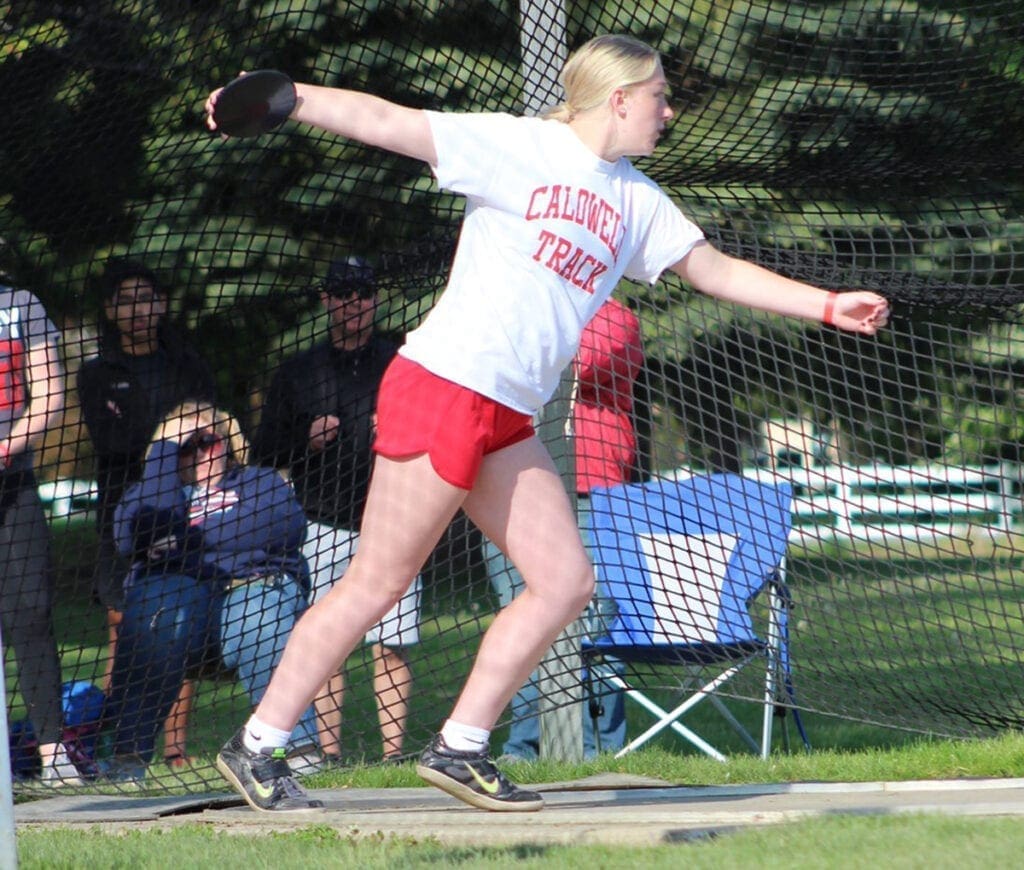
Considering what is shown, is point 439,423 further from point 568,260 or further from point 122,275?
Answer: point 122,275

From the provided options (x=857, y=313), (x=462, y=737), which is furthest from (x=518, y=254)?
(x=462, y=737)

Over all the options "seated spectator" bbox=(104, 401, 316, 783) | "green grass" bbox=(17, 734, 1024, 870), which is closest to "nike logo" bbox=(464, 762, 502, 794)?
"green grass" bbox=(17, 734, 1024, 870)

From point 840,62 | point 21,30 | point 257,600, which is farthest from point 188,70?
point 840,62

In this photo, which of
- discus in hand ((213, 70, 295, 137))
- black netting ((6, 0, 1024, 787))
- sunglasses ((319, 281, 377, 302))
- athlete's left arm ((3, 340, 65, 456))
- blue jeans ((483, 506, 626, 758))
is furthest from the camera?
blue jeans ((483, 506, 626, 758))

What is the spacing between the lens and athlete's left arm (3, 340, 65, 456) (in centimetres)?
472

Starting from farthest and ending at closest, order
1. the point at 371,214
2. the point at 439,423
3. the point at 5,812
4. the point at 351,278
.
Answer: the point at 371,214 < the point at 351,278 < the point at 439,423 < the point at 5,812

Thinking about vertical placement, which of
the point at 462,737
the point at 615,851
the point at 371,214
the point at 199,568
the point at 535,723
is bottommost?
the point at 615,851

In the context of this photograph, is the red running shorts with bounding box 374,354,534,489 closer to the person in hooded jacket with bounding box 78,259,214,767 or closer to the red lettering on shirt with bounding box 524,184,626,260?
the red lettering on shirt with bounding box 524,184,626,260

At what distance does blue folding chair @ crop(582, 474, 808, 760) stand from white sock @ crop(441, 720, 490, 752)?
1.43 meters

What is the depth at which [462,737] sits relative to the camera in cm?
342

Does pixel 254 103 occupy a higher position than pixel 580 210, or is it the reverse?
pixel 254 103

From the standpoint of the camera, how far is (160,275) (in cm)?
575

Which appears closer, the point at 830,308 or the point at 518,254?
the point at 518,254

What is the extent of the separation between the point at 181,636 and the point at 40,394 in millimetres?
964
